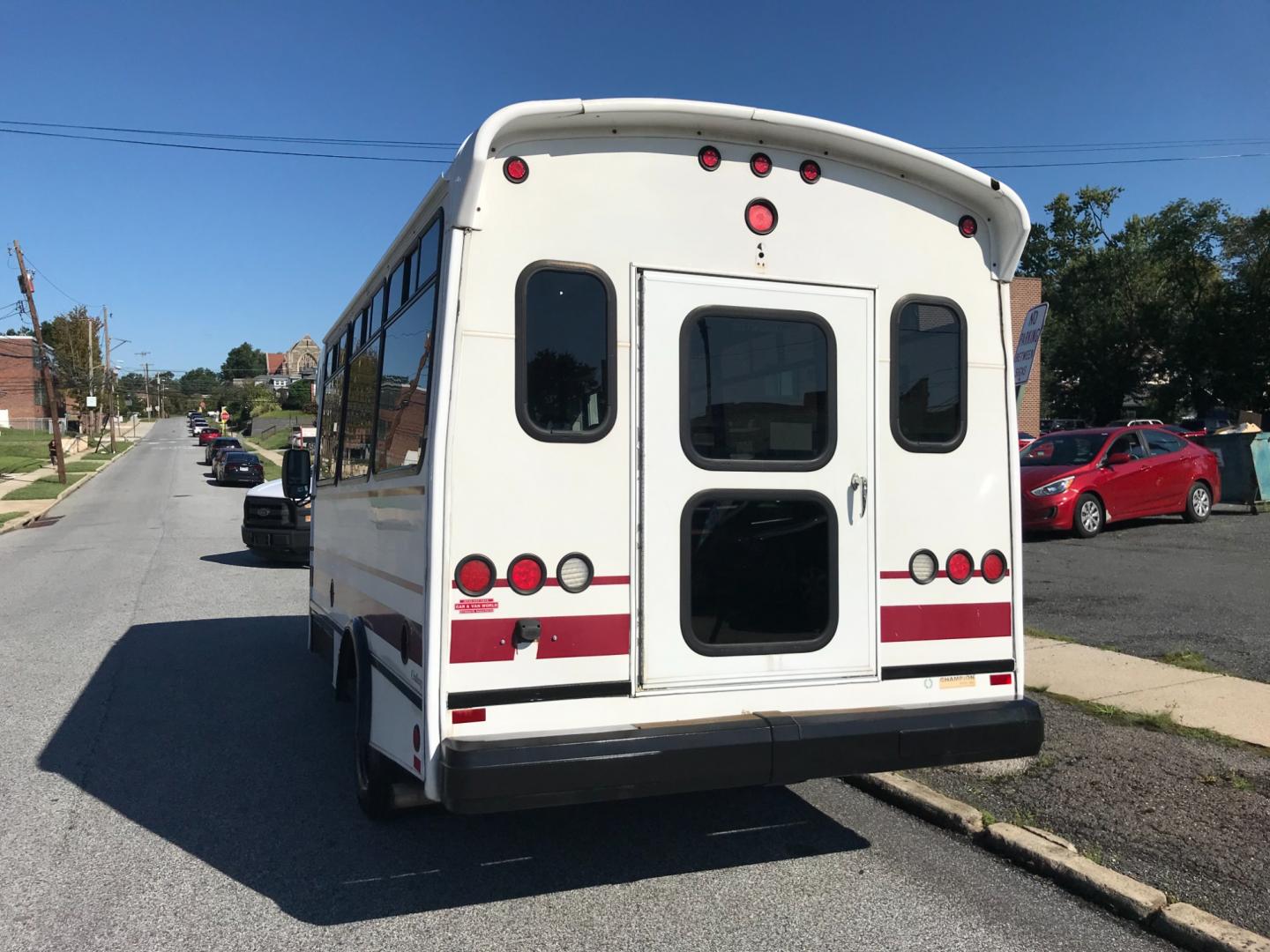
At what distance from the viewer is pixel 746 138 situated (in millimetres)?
4094

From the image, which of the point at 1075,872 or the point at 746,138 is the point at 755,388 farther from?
the point at 1075,872

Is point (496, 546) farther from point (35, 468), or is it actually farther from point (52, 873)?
point (35, 468)

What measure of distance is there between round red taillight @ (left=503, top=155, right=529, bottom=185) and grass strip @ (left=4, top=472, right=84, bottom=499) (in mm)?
31690

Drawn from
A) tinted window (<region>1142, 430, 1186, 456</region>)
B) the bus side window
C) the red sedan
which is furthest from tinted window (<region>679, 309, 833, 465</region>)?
tinted window (<region>1142, 430, 1186, 456</region>)

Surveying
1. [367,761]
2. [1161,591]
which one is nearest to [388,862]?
[367,761]

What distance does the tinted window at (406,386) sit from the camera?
3834 millimetres

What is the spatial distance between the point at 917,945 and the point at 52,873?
351cm

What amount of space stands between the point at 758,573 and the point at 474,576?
116cm

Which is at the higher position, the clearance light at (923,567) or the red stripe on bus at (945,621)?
the clearance light at (923,567)

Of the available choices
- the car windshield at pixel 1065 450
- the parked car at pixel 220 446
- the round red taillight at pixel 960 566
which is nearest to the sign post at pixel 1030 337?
the round red taillight at pixel 960 566

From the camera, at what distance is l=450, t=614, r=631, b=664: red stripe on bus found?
11.7 feet

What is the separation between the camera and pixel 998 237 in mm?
4477

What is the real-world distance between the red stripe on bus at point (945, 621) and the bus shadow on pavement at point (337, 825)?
1074mm

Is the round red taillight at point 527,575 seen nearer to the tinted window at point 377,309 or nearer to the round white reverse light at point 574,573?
the round white reverse light at point 574,573
